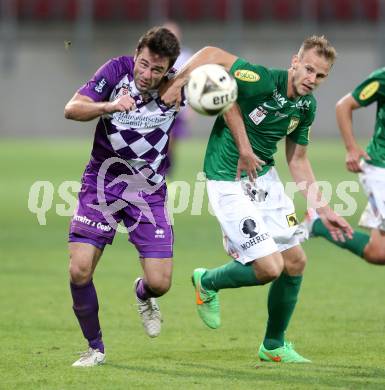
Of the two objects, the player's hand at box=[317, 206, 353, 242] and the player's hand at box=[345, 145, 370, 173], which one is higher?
the player's hand at box=[345, 145, 370, 173]

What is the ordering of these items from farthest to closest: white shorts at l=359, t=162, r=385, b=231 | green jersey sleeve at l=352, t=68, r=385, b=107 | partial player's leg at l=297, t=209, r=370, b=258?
partial player's leg at l=297, t=209, r=370, b=258 < white shorts at l=359, t=162, r=385, b=231 < green jersey sleeve at l=352, t=68, r=385, b=107

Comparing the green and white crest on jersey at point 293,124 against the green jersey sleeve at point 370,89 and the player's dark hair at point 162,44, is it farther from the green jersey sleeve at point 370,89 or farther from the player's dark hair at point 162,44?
the green jersey sleeve at point 370,89

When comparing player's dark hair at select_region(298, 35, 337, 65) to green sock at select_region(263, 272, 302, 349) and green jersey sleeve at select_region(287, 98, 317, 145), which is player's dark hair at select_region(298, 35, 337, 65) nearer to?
green jersey sleeve at select_region(287, 98, 317, 145)

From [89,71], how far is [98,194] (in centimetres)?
2764

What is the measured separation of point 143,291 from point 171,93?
1284 mm

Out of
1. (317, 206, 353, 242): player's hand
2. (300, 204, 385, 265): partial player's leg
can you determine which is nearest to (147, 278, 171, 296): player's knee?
(317, 206, 353, 242): player's hand

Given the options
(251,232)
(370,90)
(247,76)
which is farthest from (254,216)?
(370,90)

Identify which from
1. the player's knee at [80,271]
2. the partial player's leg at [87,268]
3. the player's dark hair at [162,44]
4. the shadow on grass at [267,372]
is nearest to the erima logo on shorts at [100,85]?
the player's dark hair at [162,44]

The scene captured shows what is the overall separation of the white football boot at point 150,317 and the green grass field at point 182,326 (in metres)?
0.14

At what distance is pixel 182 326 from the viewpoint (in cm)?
763

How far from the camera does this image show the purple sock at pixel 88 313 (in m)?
6.30

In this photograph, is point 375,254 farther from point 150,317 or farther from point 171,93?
point 171,93

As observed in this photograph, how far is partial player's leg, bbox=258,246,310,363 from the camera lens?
652 cm

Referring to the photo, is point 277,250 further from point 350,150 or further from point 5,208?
point 5,208
